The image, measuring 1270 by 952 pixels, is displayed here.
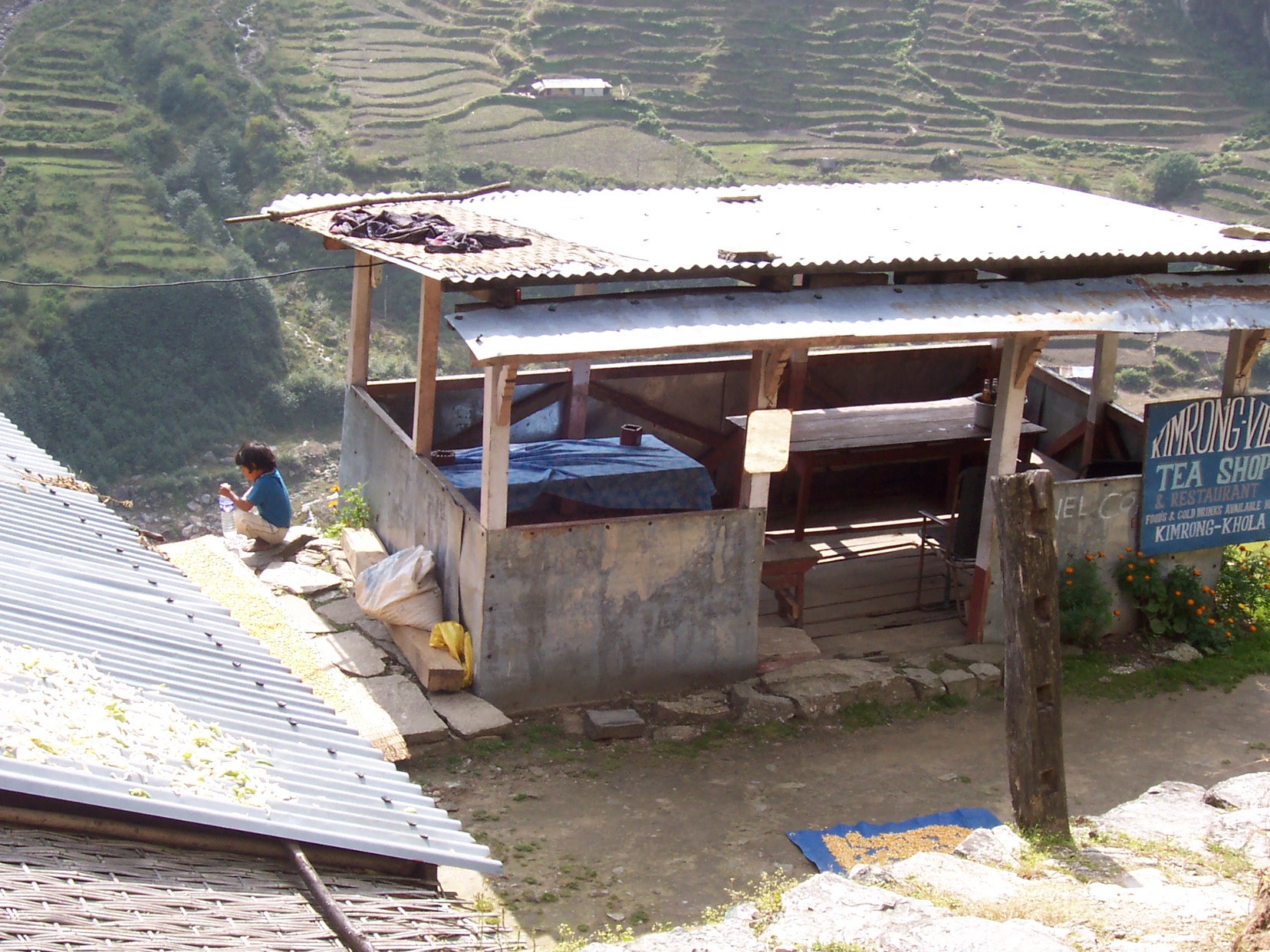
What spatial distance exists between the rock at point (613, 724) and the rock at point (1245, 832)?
9.16ft

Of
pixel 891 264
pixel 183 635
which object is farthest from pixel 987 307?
pixel 183 635

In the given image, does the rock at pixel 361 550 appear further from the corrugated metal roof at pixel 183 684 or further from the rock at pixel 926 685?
the rock at pixel 926 685

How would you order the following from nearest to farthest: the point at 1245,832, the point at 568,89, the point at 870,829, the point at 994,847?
the point at 994,847, the point at 1245,832, the point at 870,829, the point at 568,89

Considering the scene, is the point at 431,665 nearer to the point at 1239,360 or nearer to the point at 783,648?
the point at 783,648

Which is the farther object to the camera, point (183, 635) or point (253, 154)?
point (253, 154)

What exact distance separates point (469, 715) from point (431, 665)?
1.11 ft

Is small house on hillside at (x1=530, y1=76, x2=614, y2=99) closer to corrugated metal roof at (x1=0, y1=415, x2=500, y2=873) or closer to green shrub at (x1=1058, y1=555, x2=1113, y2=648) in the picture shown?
green shrub at (x1=1058, y1=555, x2=1113, y2=648)

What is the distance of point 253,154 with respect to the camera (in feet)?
156

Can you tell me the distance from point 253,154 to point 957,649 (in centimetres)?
4454

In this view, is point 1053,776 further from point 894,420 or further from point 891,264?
point 894,420

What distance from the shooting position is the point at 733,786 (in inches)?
256

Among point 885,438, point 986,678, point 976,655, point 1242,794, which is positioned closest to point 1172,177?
point 885,438

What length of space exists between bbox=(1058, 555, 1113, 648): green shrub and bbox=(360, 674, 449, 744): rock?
3.81m

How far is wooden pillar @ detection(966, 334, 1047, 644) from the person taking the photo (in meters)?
7.34
